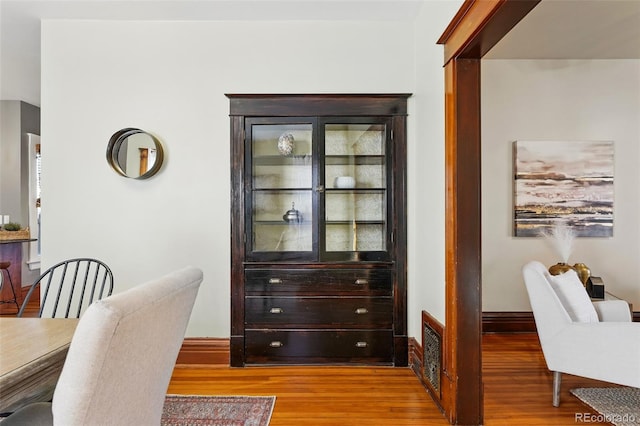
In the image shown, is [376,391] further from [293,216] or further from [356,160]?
[356,160]

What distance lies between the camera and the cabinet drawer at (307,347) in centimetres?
300

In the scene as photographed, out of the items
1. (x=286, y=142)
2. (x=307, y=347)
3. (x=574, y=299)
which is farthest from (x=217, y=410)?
(x=574, y=299)

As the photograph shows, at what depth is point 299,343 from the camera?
3002mm

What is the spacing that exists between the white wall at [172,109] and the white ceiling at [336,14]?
95 mm

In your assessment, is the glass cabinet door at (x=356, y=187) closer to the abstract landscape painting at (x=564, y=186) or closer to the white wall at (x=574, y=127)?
the white wall at (x=574, y=127)

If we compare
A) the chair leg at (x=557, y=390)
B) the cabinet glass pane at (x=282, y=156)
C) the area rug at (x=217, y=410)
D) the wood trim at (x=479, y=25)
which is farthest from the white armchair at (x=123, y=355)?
the chair leg at (x=557, y=390)

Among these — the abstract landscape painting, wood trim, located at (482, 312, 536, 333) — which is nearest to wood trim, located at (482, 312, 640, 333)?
wood trim, located at (482, 312, 536, 333)

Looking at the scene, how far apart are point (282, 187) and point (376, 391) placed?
5.34ft

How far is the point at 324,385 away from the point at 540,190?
9.19ft

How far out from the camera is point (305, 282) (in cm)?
302

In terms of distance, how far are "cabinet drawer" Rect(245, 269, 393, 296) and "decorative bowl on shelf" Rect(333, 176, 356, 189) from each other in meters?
0.66

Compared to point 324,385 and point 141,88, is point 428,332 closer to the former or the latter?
point 324,385

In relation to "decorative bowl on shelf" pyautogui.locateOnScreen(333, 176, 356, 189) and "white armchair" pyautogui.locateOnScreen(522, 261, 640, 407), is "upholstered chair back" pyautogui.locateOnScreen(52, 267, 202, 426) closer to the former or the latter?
"decorative bowl on shelf" pyautogui.locateOnScreen(333, 176, 356, 189)

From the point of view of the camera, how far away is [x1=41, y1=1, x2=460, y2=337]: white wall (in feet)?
9.95
